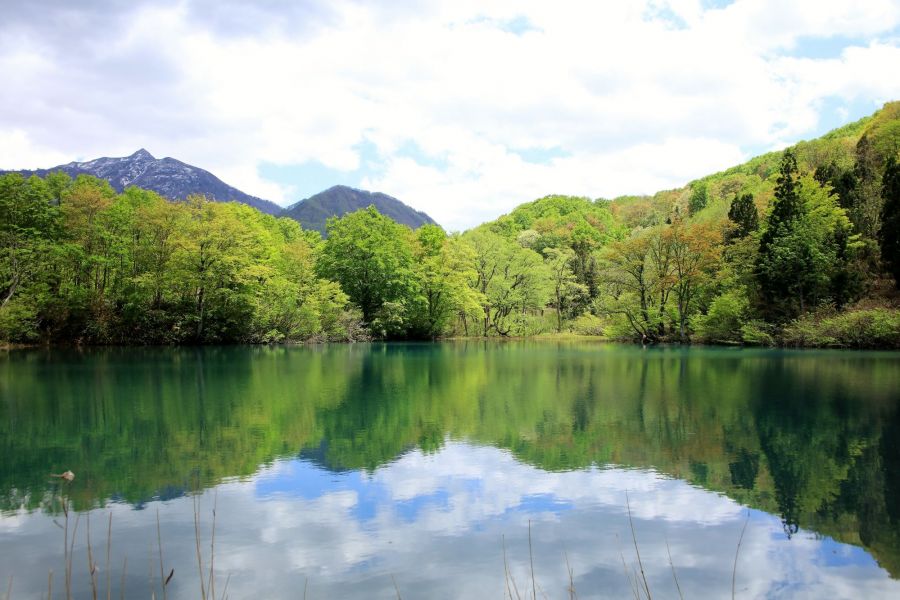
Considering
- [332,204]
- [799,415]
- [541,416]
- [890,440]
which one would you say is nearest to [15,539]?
[541,416]

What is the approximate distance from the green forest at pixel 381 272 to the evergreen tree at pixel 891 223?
0.10 m

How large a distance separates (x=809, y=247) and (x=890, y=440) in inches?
1156

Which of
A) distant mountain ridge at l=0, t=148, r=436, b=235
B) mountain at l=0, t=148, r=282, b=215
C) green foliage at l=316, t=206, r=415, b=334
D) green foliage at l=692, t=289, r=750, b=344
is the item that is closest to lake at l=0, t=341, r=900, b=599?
green foliage at l=692, t=289, r=750, b=344

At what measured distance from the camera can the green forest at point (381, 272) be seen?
35844 millimetres

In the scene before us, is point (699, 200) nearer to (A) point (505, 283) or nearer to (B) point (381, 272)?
(A) point (505, 283)

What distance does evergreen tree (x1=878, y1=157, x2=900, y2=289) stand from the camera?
3362 cm

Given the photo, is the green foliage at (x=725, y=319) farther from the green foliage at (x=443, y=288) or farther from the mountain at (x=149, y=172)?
the mountain at (x=149, y=172)

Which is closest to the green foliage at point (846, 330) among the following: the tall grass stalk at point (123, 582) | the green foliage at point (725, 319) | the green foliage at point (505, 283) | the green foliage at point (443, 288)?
the green foliage at point (725, 319)

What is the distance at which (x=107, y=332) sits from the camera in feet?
130

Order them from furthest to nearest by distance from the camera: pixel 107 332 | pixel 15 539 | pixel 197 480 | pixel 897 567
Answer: pixel 107 332
pixel 197 480
pixel 15 539
pixel 897 567

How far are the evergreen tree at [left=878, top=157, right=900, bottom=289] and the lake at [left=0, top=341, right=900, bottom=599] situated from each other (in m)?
22.5

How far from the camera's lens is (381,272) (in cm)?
4856

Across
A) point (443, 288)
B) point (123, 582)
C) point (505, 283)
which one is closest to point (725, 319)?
point (505, 283)

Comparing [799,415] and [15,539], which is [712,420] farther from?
[15,539]
